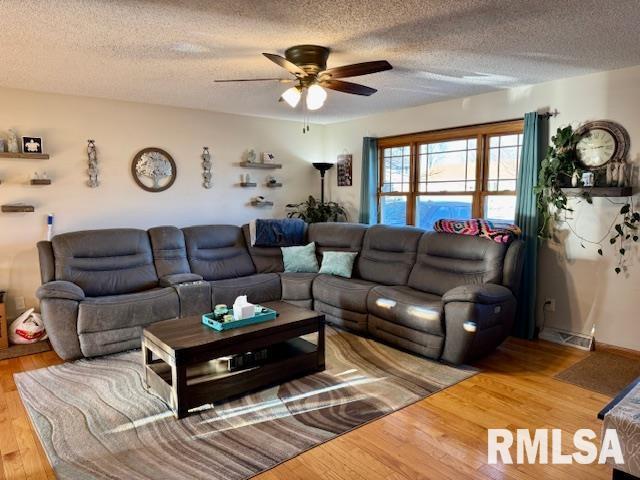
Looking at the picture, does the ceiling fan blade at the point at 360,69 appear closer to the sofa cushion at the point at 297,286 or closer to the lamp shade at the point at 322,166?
the sofa cushion at the point at 297,286

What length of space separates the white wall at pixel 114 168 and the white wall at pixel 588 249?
3.00 metres

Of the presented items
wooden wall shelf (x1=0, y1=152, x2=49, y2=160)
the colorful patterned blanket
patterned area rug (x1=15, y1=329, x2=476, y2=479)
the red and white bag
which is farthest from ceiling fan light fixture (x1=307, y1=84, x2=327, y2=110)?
the red and white bag

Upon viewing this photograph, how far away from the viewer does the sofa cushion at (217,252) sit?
15.5 feet

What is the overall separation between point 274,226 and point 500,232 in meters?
2.57

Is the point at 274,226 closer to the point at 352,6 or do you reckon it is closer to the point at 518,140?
the point at 518,140

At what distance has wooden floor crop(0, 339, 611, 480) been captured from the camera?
7.14 ft

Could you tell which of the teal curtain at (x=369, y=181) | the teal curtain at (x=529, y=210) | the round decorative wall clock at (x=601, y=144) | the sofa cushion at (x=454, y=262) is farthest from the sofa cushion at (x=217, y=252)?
the round decorative wall clock at (x=601, y=144)

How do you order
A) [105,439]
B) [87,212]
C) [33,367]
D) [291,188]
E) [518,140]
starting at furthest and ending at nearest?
1. [291,188]
2. [87,212]
3. [518,140]
4. [33,367]
5. [105,439]

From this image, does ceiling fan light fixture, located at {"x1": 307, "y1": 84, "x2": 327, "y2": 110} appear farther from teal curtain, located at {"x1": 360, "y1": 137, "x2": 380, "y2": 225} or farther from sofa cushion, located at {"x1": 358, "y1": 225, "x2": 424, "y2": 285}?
teal curtain, located at {"x1": 360, "y1": 137, "x2": 380, "y2": 225}

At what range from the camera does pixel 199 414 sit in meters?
2.72

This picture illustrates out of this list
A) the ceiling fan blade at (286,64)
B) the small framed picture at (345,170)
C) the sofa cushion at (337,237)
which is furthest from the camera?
the small framed picture at (345,170)

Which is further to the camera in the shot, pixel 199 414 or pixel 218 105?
pixel 218 105

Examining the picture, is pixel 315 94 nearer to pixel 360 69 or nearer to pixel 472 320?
pixel 360 69

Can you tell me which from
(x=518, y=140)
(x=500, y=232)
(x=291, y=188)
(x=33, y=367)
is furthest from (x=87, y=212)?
(x=518, y=140)
